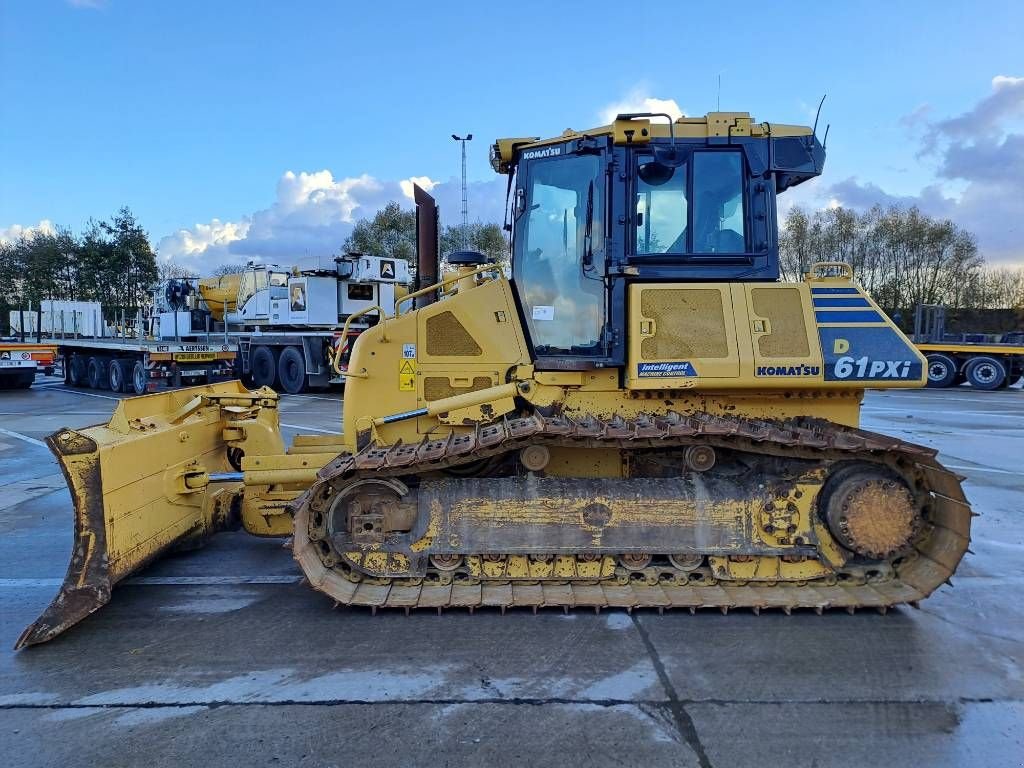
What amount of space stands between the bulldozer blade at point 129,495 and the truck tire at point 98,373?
59.2 ft

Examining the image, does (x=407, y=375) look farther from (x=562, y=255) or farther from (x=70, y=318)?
(x=70, y=318)

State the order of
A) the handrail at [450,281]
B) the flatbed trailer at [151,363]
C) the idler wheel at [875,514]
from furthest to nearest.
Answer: the flatbed trailer at [151,363]
the handrail at [450,281]
the idler wheel at [875,514]

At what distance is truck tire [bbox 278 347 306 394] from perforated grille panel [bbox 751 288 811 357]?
53.1 feet

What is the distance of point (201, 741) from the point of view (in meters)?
3.05

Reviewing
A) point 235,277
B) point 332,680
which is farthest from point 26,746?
point 235,277

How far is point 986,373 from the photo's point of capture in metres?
22.1

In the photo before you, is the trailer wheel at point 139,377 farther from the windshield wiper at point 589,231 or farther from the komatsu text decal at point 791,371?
the komatsu text decal at point 791,371

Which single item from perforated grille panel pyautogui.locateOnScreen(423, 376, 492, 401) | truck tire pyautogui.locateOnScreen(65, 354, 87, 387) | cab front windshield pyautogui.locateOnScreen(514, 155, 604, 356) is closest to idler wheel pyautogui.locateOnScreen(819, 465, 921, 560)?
cab front windshield pyautogui.locateOnScreen(514, 155, 604, 356)

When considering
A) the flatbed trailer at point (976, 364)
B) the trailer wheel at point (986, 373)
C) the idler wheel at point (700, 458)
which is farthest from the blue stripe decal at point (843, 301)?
the trailer wheel at point (986, 373)

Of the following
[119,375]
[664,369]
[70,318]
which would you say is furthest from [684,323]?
[70,318]

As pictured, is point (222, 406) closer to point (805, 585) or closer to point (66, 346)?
point (805, 585)

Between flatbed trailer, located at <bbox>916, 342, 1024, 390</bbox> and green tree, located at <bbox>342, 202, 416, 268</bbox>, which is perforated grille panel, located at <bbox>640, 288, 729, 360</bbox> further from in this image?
green tree, located at <bbox>342, 202, 416, 268</bbox>

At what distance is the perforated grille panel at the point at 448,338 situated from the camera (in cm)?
498

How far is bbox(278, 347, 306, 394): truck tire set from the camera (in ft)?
62.9
